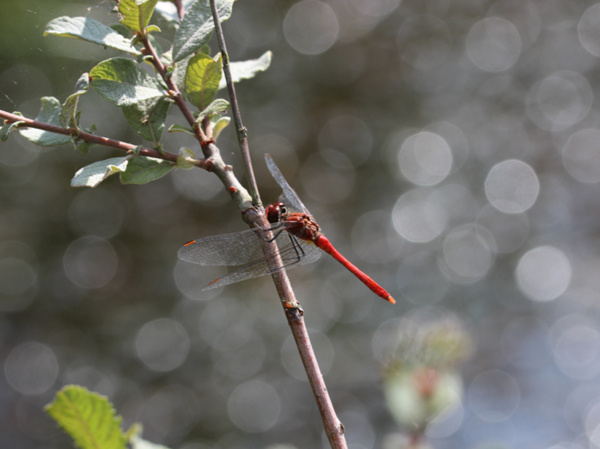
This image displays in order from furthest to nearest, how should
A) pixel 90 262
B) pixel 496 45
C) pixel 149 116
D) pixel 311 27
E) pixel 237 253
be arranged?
pixel 496 45 → pixel 311 27 → pixel 90 262 → pixel 237 253 → pixel 149 116

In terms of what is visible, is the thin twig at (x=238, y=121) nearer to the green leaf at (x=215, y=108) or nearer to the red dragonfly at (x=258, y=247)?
the green leaf at (x=215, y=108)

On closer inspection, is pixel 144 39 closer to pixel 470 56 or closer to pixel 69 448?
pixel 69 448

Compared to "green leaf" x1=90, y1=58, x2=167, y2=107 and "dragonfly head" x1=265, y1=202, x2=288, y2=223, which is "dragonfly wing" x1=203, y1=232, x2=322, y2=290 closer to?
"dragonfly head" x1=265, y1=202, x2=288, y2=223

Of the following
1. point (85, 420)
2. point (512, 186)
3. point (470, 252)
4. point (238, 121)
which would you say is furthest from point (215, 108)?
point (512, 186)

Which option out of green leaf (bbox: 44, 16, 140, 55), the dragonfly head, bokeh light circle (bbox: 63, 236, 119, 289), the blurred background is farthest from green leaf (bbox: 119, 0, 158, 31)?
bokeh light circle (bbox: 63, 236, 119, 289)

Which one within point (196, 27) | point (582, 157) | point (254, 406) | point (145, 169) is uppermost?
point (196, 27)

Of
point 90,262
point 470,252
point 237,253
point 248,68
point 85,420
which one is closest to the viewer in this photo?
point 85,420

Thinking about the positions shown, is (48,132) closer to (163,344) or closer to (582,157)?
(163,344)
